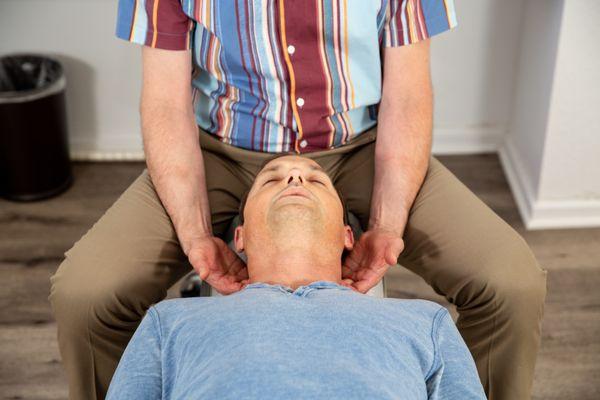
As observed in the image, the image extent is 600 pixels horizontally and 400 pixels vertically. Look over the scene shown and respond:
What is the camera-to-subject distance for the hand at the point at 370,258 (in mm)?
1643

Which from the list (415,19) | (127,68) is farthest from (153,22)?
(127,68)

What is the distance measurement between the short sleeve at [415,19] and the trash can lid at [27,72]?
4.06 feet

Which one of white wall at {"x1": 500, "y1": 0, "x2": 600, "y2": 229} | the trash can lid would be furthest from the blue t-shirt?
the trash can lid

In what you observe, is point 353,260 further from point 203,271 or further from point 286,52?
point 286,52

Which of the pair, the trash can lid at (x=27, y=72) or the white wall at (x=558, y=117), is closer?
the white wall at (x=558, y=117)

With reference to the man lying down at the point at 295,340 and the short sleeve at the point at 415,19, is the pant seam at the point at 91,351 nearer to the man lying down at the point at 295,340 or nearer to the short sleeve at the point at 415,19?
the man lying down at the point at 295,340

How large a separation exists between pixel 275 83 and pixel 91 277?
550 mm

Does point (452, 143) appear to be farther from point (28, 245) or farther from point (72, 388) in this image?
point (72, 388)

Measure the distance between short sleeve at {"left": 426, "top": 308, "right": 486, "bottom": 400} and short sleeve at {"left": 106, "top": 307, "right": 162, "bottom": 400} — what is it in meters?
0.43

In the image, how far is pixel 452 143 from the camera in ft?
9.83

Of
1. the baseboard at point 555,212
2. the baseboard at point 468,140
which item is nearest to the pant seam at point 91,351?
the baseboard at point 555,212

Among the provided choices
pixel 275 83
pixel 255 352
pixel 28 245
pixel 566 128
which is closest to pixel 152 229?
pixel 275 83

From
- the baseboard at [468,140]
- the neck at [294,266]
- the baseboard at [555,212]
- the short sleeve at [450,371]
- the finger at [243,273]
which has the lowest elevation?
the baseboard at [555,212]

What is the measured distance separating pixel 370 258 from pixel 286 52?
1.50 feet
